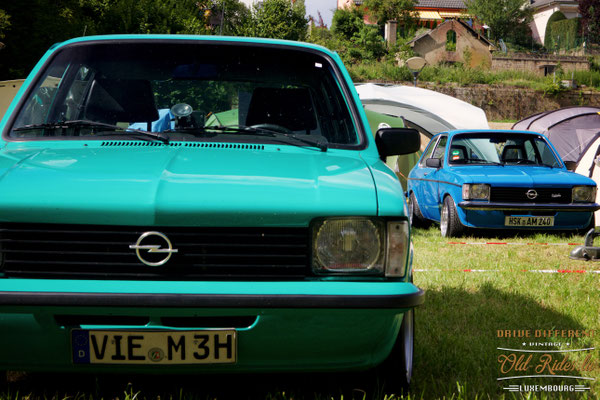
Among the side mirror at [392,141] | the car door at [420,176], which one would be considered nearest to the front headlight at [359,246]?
the side mirror at [392,141]

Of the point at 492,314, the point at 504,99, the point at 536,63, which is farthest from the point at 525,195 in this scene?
the point at 536,63

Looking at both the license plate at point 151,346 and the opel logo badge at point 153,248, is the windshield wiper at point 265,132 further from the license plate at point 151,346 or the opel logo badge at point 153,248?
the license plate at point 151,346

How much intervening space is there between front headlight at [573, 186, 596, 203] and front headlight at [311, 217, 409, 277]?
738 cm

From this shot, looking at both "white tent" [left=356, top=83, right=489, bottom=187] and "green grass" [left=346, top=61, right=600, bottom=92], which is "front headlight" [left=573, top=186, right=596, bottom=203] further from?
"green grass" [left=346, top=61, right=600, bottom=92]

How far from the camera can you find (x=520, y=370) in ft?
11.1

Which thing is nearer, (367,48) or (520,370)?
(520,370)

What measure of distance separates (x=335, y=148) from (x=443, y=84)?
161 feet

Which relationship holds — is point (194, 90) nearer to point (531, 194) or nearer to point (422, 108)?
point (531, 194)

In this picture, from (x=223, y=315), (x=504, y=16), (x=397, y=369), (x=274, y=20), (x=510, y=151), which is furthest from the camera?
(x=504, y=16)

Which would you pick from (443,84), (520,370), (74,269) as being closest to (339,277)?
(74,269)

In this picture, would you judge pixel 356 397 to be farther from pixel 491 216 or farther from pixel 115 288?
pixel 491 216

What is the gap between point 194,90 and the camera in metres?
3.43

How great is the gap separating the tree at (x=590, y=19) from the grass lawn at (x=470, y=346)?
6532 cm

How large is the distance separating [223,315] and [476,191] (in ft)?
23.6
